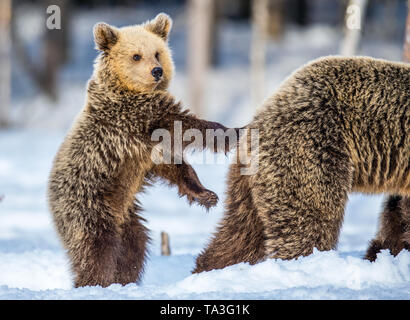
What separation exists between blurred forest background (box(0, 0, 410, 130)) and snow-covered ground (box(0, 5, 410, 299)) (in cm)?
9

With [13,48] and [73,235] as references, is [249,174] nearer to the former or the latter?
[73,235]

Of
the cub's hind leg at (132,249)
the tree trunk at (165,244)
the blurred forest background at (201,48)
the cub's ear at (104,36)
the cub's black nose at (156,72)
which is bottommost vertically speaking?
the blurred forest background at (201,48)

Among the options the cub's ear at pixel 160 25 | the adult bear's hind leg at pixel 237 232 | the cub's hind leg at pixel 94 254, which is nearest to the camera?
the cub's hind leg at pixel 94 254

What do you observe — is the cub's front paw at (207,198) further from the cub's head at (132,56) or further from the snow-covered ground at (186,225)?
the cub's head at (132,56)

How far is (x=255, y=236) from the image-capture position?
5172 millimetres

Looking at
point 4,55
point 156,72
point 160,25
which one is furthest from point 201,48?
point 156,72

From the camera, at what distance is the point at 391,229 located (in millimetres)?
5652

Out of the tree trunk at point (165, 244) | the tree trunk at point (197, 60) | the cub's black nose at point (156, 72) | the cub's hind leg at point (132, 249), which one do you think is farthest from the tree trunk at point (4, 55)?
the cub's black nose at point (156, 72)

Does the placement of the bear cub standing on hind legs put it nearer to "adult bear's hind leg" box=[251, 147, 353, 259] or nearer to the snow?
the snow

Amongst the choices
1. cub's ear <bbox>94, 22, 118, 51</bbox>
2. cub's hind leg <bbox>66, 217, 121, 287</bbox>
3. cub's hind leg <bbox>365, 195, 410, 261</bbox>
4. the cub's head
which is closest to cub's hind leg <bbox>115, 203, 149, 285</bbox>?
cub's hind leg <bbox>66, 217, 121, 287</bbox>

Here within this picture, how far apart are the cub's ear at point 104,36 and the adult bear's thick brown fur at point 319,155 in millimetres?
1476

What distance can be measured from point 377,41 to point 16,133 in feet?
48.7

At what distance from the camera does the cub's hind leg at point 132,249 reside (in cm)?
Answer: 527

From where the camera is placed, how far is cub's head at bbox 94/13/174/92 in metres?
5.37
